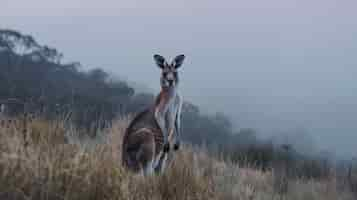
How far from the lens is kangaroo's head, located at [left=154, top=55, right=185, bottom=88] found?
535cm

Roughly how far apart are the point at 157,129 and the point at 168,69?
61 centimetres

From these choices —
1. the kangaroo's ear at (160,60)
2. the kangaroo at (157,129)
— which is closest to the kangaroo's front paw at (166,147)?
the kangaroo at (157,129)

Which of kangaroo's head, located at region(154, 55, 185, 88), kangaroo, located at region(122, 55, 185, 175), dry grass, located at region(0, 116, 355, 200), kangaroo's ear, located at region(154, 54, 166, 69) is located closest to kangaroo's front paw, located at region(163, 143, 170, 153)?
kangaroo, located at region(122, 55, 185, 175)

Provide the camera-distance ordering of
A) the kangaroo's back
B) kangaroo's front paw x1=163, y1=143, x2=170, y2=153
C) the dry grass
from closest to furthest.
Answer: the dry grass → the kangaroo's back → kangaroo's front paw x1=163, y1=143, x2=170, y2=153

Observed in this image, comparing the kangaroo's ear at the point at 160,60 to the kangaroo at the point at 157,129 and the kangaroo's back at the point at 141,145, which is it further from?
the kangaroo's back at the point at 141,145

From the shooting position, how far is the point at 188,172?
4457 millimetres

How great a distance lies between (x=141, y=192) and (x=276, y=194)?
3044 millimetres

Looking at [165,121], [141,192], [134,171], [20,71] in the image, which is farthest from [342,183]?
[20,71]

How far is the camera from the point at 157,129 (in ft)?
17.4

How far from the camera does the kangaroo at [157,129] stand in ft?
16.5

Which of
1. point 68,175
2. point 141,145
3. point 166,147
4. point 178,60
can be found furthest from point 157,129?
point 68,175

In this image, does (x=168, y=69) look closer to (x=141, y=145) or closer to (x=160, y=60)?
(x=160, y=60)

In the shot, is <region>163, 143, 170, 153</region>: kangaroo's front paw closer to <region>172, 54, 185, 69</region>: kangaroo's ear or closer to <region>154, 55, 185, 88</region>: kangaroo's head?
<region>154, 55, 185, 88</region>: kangaroo's head

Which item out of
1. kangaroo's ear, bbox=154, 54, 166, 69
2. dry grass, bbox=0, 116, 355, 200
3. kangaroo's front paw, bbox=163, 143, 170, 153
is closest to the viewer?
dry grass, bbox=0, 116, 355, 200
